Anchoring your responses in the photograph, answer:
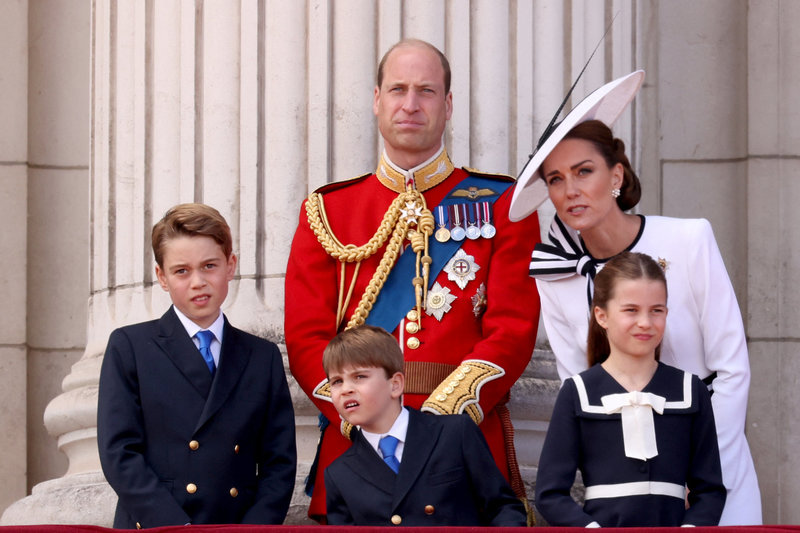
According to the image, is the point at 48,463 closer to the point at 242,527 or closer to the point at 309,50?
the point at 309,50

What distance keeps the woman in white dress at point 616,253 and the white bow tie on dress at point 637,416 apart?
10.9 inches

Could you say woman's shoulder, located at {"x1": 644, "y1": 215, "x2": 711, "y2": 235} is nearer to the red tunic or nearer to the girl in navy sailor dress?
the girl in navy sailor dress

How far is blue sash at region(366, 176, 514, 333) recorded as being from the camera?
4.78 metres

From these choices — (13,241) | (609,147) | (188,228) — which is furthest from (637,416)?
(13,241)

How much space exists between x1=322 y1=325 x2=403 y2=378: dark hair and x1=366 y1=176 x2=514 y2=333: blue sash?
0.47 m

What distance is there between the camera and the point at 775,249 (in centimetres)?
663

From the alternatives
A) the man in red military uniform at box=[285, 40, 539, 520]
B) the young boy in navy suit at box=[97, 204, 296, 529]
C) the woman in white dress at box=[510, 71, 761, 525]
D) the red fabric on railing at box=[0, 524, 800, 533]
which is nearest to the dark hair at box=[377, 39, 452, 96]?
the man in red military uniform at box=[285, 40, 539, 520]

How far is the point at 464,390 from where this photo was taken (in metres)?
4.46

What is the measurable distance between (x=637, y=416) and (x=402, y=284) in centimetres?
105

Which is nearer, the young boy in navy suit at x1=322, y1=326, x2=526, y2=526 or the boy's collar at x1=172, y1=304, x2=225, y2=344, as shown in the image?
the young boy in navy suit at x1=322, y1=326, x2=526, y2=526

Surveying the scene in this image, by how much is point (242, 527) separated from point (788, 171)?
3.92 meters

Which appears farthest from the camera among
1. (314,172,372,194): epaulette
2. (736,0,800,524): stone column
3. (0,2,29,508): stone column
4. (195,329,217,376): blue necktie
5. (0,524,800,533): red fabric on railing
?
(0,2,29,508): stone column

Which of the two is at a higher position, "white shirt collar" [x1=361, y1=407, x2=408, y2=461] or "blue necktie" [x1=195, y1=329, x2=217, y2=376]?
"blue necktie" [x1=195, y1=329, x2=217, y2=376]

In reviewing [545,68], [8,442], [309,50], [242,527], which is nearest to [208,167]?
[309,50]
